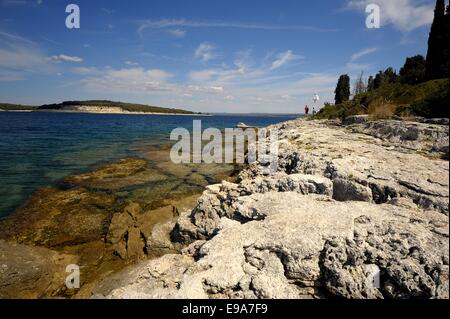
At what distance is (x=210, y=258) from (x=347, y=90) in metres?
69.3

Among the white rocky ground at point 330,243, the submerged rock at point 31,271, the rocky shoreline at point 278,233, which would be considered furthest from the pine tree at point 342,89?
the submerged rock at point 31,271

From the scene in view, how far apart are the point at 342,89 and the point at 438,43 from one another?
85.9 feet

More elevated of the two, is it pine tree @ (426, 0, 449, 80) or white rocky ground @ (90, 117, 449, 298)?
pine tree @ (426, 0, 449, 80)

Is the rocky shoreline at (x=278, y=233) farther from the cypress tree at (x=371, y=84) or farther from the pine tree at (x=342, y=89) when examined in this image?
the cypress tree at (x=371, y=84)

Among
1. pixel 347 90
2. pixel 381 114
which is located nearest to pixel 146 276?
pixel 381 114

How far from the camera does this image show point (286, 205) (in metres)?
8.73

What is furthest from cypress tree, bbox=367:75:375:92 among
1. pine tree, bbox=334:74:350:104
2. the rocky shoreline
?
the rocky shoreline

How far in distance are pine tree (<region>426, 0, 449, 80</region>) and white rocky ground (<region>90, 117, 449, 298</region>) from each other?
36.0 meters

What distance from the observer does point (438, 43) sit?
3925 cm

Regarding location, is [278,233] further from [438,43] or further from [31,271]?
[438,43]

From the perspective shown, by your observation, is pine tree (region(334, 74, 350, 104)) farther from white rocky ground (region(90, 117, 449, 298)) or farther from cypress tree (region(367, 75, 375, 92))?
white rocky ground (region(90, 117, 449, 298))

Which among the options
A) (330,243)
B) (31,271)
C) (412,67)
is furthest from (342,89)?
(31,271)

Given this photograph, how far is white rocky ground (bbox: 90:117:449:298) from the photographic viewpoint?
20.9ft
